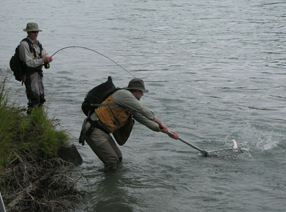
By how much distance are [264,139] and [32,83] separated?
16.6 feet

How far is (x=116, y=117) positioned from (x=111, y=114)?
92 mm

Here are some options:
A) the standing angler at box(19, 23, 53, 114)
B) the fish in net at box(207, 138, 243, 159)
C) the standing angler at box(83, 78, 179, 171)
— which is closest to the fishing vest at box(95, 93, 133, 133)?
the standing angler at box(83, 78, 179, 171)

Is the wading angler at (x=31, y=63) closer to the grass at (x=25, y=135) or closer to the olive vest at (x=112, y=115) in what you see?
the grass at (x=25, y=135)

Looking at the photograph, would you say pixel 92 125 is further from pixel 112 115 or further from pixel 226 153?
pixel 226 153

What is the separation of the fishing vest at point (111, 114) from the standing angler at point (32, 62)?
1605 millimetres

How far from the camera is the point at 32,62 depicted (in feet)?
21.1

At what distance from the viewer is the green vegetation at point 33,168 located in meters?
4.12

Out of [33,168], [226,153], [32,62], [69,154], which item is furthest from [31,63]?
[226,153]

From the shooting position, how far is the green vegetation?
13.5 feet

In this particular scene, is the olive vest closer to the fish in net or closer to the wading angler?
the wading angler

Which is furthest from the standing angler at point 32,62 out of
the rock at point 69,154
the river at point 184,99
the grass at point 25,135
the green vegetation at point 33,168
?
the river at point 184,99

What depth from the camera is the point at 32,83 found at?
6.64m

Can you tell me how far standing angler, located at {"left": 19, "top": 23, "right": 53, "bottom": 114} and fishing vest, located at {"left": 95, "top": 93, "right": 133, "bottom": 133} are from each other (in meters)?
1.61

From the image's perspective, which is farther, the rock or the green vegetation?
the rock
